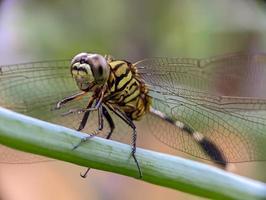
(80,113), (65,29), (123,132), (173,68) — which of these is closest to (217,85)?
(173,68)

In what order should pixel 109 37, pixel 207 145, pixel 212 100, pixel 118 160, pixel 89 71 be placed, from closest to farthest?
pixel 118 160
pixel 89 71
pixel 207 145
pixel 212 100
pixel 109 37

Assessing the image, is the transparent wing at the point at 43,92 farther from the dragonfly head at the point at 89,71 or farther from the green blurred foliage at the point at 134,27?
the green blurred foliage at the point at 134,27

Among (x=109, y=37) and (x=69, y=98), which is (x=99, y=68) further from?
(x=109, y=37)

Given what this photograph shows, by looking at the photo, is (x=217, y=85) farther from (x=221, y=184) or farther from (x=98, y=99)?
(x=221, y=184)

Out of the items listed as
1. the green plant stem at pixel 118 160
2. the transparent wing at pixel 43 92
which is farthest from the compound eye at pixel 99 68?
the green plant stem at pixel 118 160

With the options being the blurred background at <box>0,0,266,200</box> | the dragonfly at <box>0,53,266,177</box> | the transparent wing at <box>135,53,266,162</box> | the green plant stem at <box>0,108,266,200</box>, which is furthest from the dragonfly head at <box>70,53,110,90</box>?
the blurred background at <box>0,0,266,200</box>

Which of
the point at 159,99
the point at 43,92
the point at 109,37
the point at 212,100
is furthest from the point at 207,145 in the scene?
the point at 109,37
